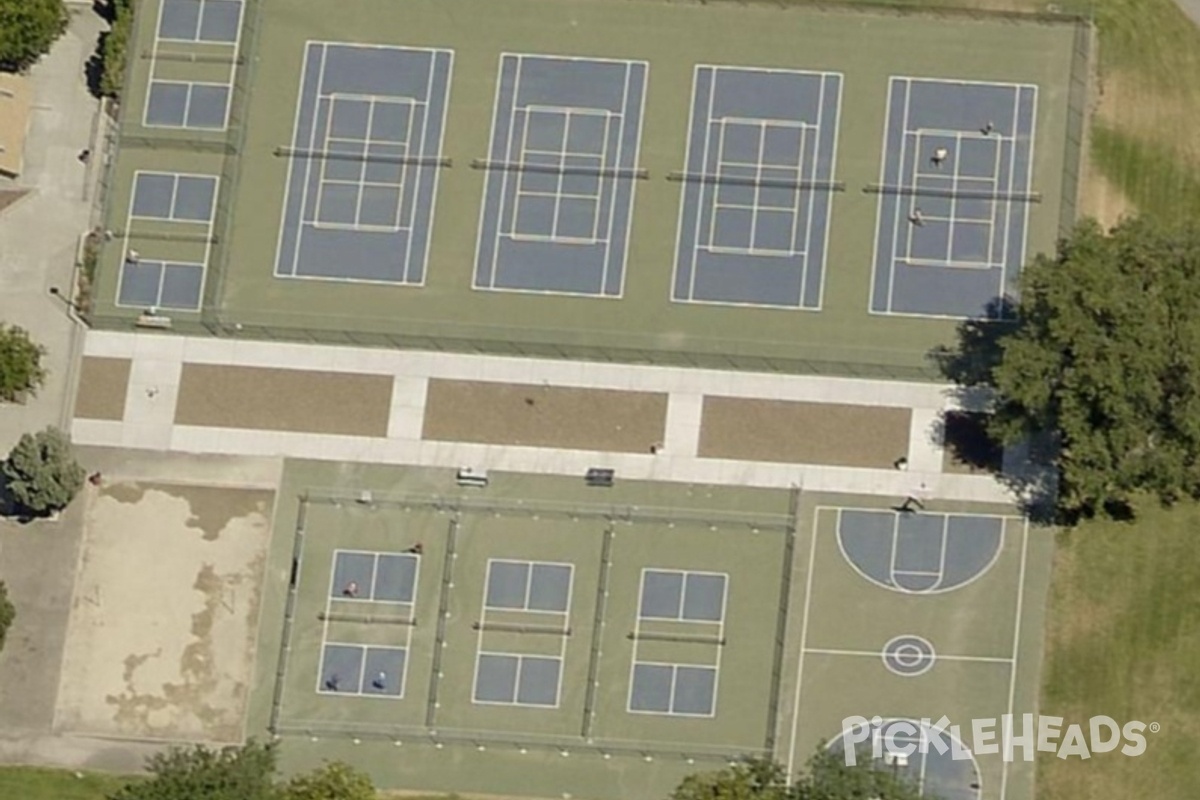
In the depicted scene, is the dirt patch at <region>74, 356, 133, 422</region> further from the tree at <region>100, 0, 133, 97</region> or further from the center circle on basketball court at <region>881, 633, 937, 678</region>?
the center circle on basketball court at <region>881, 633, 937, 678</region>

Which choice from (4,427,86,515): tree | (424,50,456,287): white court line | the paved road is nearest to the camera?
(4,427,86,515): tree

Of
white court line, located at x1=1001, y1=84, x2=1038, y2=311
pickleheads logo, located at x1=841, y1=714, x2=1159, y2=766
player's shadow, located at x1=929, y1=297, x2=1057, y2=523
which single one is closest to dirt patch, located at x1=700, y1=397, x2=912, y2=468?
player's shadow, located at x1=929, y1=297, x2=1057, y2=523

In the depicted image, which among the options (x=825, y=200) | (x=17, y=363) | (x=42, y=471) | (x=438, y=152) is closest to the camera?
(x=42, y=471)

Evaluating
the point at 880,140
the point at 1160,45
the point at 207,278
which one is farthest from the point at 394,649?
the point at 1160,45

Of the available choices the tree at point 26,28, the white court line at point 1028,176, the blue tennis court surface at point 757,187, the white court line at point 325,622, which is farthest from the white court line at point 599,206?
the tree at point 26,28

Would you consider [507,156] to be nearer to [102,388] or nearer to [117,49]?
[117,49]

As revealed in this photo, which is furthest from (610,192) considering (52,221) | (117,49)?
(52,221)

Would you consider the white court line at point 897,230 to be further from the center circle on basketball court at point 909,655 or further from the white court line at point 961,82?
the center circle on basketball court at point 909,655
